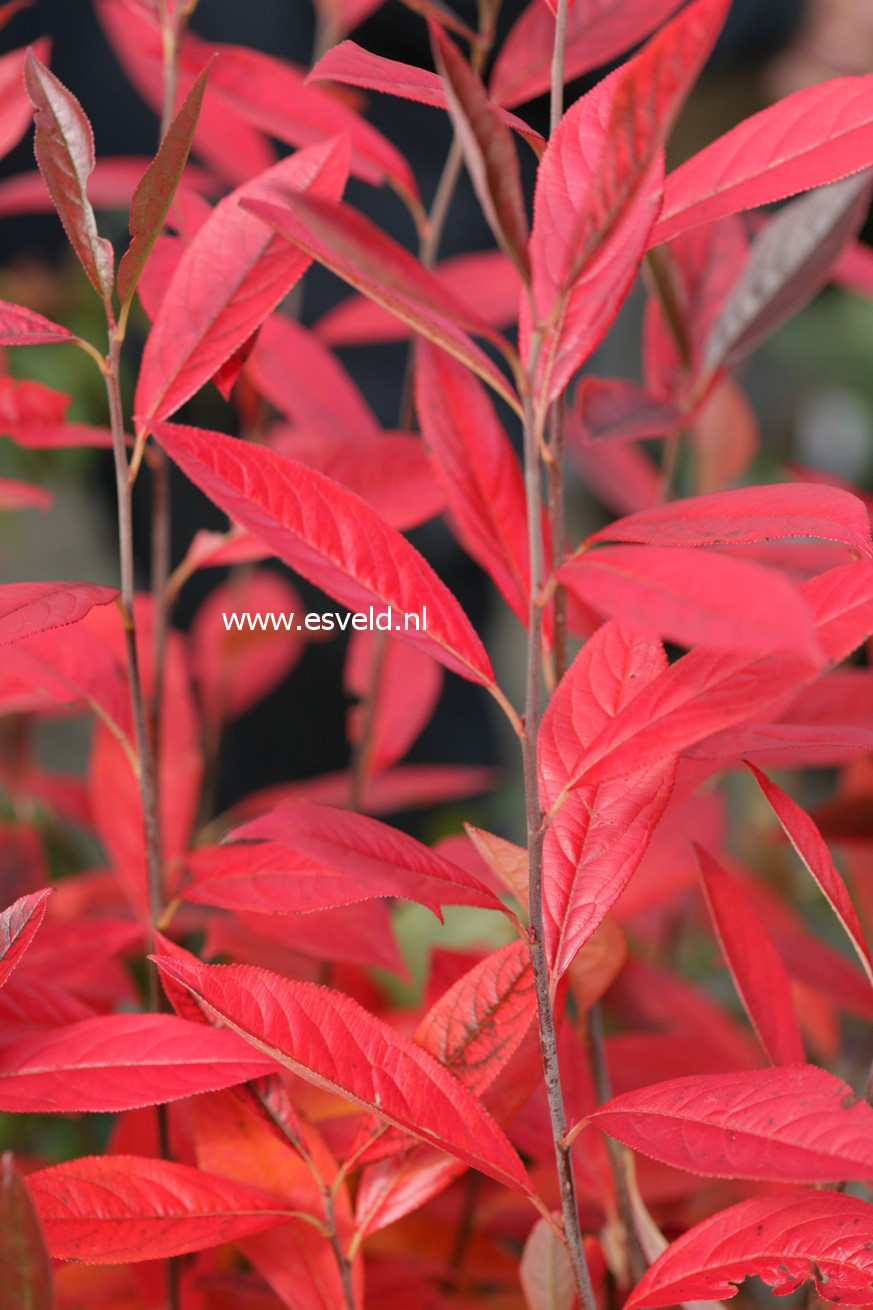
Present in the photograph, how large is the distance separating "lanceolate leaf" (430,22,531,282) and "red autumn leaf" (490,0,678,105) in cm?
25

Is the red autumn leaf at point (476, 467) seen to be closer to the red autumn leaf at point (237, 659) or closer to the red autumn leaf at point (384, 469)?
the red autumn leaf at point (384, 469)

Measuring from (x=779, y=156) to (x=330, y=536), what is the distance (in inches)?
7.8

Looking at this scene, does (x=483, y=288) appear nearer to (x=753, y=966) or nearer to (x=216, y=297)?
(x=216, y=297)

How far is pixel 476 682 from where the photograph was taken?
40 cm

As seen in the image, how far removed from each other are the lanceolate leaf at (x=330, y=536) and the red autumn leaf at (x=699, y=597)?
0.08m

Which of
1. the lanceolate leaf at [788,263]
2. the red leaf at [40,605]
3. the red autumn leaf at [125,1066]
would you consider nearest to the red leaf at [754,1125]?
the red autumn leaf at [125,1066]

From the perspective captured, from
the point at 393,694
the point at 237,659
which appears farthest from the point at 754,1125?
the point at 237,659

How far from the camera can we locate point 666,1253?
402 millimetres

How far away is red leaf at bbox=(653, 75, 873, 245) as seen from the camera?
373mm

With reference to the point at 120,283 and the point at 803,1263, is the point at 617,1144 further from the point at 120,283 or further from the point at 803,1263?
the point at 120,283

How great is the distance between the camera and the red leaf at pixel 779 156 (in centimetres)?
37

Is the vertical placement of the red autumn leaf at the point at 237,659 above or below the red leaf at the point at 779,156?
below

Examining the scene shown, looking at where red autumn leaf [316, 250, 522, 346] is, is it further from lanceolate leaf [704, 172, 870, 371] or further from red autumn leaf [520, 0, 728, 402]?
red autumn leaf [520, 0, 728, 402]

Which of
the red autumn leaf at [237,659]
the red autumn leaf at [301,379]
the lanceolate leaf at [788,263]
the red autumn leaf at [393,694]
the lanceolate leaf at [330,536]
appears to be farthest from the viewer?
the red autumn leaf at [237,659]
